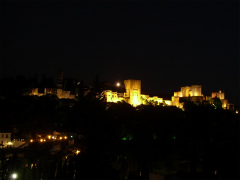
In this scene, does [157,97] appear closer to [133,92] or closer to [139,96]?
[139,96]

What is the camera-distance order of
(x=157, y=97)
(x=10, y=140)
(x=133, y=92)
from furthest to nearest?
(x=157, y=97) → (x=133, y=92) → (x=10, y=140)

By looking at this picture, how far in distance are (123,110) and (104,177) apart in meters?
8.79

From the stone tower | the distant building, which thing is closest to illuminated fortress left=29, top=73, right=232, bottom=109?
the stone tower

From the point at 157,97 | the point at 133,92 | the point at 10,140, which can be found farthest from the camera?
the point at 157,97

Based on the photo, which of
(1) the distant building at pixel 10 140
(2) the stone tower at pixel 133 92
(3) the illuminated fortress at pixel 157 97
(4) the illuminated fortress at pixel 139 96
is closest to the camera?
(1) the distant building at pixel 10 140

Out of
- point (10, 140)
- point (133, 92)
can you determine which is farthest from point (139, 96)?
point (10, 140)

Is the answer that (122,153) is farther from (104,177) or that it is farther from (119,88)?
(119,88)

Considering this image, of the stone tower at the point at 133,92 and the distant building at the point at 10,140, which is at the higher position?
the stone tower at the point at 133,92

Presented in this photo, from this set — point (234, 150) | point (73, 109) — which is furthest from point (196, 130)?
point (73, 109)

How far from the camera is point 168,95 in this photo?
44.8m

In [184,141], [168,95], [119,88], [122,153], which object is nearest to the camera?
[122,153]

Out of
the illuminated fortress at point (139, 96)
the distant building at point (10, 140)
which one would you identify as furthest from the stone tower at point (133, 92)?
the distant building at point (10, 140)

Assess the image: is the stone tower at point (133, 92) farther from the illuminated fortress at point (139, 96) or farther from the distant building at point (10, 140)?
the distant building at point (10, 140)

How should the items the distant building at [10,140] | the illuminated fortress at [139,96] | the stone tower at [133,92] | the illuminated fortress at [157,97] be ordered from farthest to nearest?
the stone tower at [133,92]
the illuminated fortress at [157,97]
the illuminated fortress at [139,96]
the distant building at [10,140]
